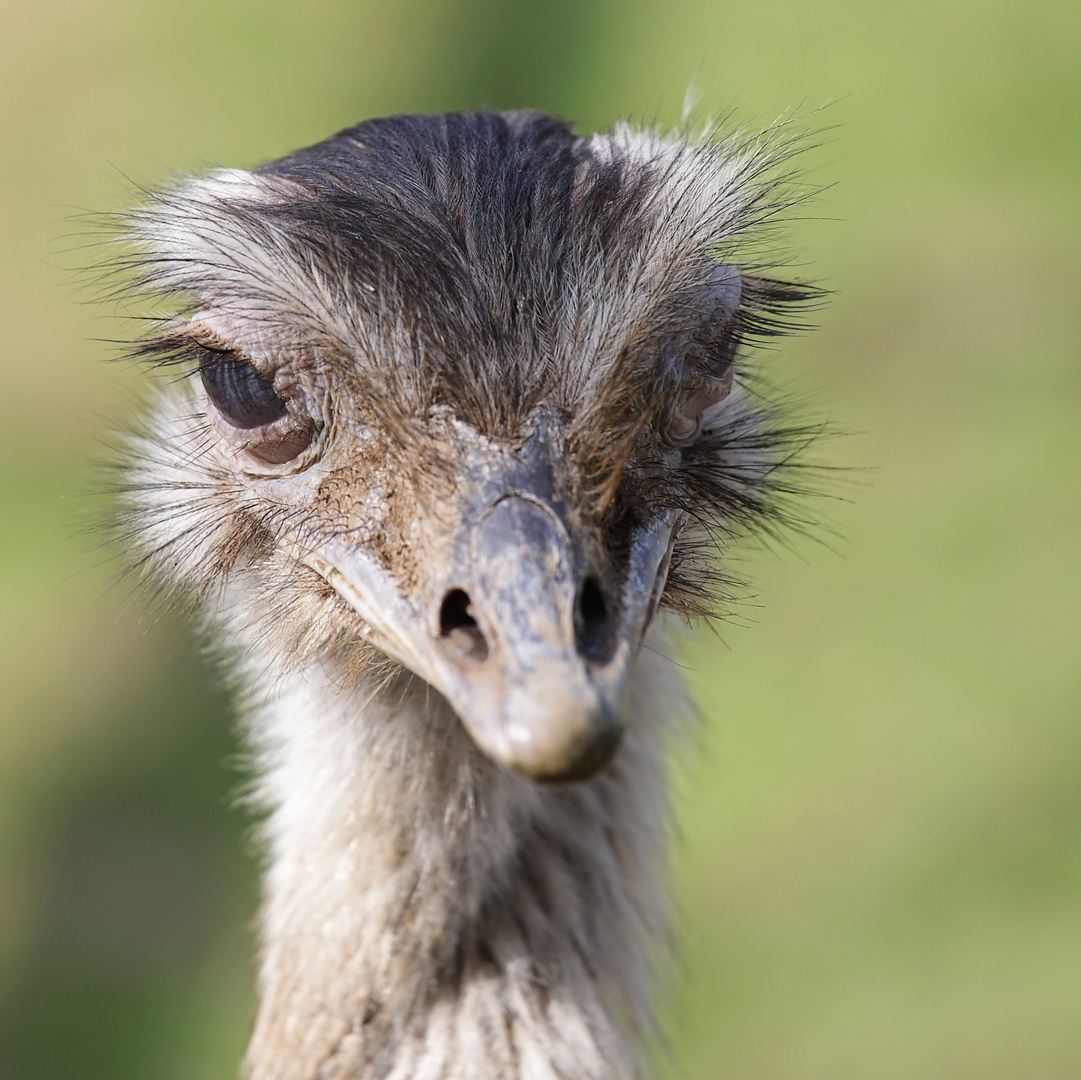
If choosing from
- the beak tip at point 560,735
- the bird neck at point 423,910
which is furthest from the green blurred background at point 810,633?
the beak tip at point 560,735

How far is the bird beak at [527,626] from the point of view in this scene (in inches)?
42.9

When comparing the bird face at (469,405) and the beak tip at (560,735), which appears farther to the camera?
the bird face at (469,405)

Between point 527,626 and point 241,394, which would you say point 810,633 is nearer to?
point 241,394

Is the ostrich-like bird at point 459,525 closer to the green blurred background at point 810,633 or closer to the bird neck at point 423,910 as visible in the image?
the bird neck at point 423,910

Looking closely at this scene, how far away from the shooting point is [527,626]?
1.13m

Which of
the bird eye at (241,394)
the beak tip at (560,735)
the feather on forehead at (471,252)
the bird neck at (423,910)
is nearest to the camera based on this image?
the beak tip at (560,735)

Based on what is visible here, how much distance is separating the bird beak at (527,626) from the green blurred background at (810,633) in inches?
32.5

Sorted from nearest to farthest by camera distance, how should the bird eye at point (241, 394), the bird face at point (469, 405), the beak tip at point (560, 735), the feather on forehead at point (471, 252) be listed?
the beak tip at point (560, 735) < the bird face at point (469, 405) < the feather on forehead at point (471, 252) < the bird eye at point (241, 394)

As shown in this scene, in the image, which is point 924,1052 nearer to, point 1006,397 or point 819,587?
point 819,587

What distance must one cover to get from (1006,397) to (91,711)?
9.51 feet

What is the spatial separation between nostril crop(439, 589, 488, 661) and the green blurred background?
870mm

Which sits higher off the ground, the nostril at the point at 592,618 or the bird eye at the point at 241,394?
the bird eye at the point at 241,394

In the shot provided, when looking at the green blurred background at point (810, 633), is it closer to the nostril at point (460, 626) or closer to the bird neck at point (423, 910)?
the bird neck at point (423, 910)

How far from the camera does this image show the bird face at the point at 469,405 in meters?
1.18
